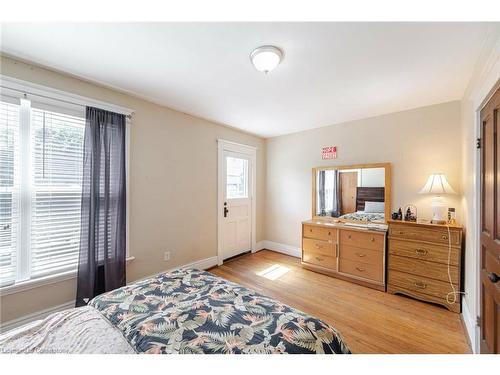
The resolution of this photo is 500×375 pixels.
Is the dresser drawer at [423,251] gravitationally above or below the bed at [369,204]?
below

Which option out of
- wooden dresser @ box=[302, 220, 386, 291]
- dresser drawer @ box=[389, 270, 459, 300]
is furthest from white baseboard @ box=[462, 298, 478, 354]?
wooden dresser @ box=[302, 220, 386, 291]

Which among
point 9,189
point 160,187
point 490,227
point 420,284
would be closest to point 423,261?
point 420,284

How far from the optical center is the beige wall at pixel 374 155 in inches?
98.9

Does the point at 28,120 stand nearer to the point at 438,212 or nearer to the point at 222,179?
the point at 222,179

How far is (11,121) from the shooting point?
1709mm

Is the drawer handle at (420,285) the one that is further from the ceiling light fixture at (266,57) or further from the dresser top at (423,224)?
the ceiling light fixture at (266,57)

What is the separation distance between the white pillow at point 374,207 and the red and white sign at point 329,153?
36.3 inches

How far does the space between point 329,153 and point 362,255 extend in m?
1.67

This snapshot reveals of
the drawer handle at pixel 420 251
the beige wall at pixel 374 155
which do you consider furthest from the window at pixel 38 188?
the drawer handle at pixel 420 251

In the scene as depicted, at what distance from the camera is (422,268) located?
7.61 feet
